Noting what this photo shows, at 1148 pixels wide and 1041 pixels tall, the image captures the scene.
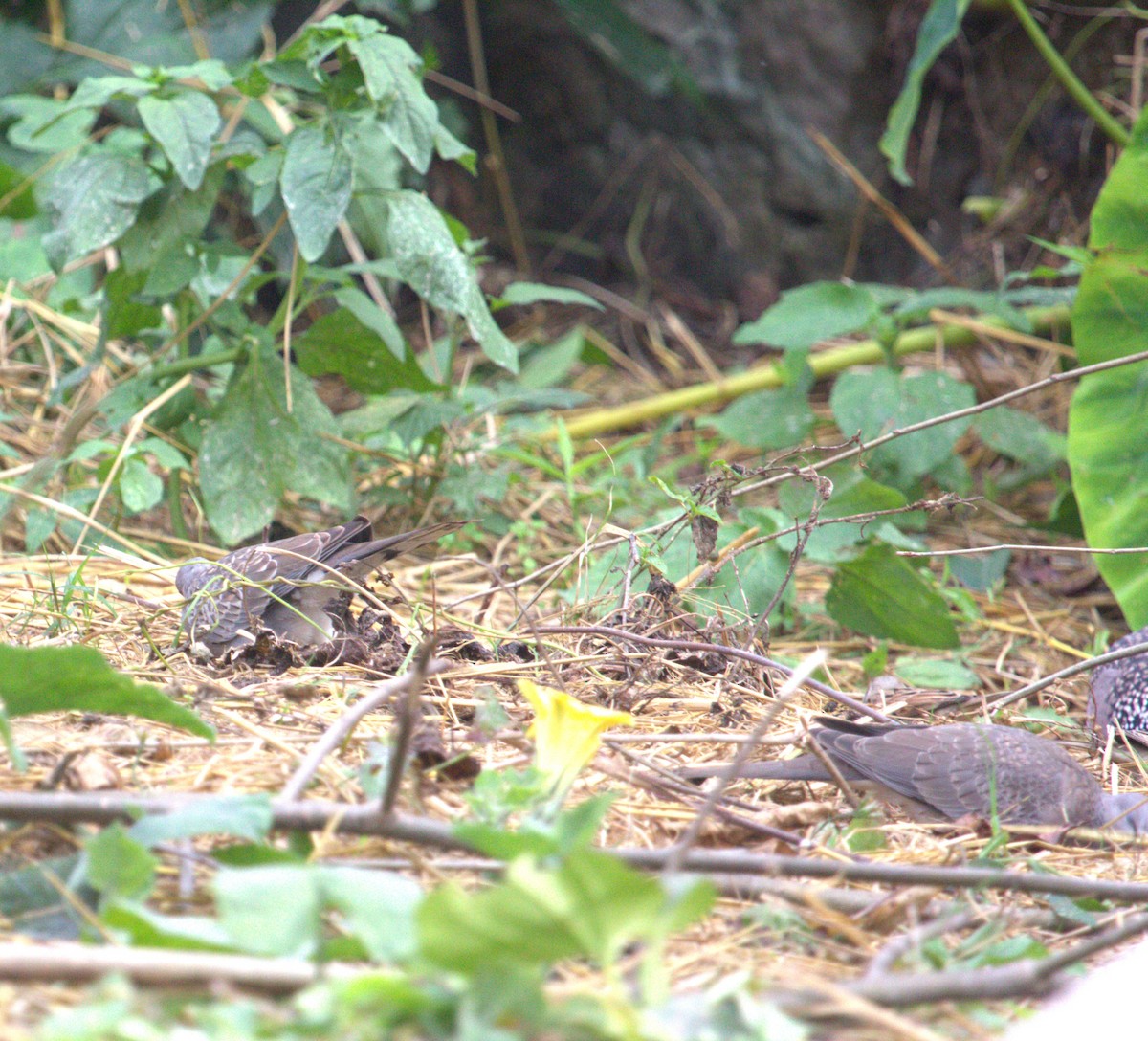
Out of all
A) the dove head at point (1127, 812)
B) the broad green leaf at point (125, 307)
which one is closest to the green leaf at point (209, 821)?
the dove head at point (1127, 812)

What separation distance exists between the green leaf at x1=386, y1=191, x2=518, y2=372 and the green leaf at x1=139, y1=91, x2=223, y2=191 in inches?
17.8

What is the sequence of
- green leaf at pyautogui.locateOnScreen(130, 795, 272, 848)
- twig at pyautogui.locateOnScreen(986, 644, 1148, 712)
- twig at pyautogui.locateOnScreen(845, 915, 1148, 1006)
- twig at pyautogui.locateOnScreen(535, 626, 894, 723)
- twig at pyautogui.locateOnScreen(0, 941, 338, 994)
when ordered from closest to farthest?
twig at pyautogui.locateOnScreen(0, 941, 338, 994)
twig at pyautogui.locateOnScreen(845, 915, 1148, 1006)
green leaf at pyautogui.locateOnScreen(130, 795, 272, 848)
twig at pyautogui.locateOnScreen(535, 626, 894, 723)
twig at pyautogui.locateOnScreen(986, 644, 1148, 712)

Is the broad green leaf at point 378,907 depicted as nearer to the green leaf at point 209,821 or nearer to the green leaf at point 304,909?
the green leaf at point 304,909

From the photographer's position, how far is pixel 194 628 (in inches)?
94.0

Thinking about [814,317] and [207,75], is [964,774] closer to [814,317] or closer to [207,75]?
[814,317]

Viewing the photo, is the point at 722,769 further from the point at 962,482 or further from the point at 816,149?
the point at 816,149

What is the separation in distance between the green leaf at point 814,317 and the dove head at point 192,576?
80.4 inches

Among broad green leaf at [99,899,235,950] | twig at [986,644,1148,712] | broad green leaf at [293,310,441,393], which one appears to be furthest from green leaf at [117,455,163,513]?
twig at [986,644,1148,712]

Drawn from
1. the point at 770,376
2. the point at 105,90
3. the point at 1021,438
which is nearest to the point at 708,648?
the point at 105,90

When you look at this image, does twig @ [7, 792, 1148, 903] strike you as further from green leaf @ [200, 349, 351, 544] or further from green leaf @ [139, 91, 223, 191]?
green leaf @ [139, 91, 223, 191]

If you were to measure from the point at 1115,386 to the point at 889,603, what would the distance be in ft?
3.69

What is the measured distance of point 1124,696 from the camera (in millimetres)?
2738

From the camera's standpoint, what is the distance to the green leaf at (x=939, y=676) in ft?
9.55

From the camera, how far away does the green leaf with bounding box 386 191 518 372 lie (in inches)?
111
